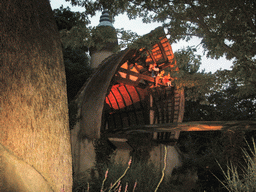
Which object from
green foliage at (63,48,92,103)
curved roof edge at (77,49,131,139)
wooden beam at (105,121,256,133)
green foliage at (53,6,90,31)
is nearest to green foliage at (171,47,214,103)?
wooden beam at (105,121,256,133)

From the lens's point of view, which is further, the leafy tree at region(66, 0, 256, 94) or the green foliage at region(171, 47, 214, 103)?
the green foliage at region(171, 47, 214, 103)

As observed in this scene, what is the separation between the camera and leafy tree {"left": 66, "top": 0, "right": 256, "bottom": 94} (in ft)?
15.5

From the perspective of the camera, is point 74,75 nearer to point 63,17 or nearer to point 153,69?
point 63,17

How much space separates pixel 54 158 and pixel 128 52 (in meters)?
7.01

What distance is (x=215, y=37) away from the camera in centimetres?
484

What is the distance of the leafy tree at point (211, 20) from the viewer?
4.73 m

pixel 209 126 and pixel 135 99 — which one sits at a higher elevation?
pixel 135 99

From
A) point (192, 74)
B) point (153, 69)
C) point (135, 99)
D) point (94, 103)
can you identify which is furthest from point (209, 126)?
point (135, 99)

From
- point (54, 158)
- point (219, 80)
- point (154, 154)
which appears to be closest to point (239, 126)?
point (219, 80)

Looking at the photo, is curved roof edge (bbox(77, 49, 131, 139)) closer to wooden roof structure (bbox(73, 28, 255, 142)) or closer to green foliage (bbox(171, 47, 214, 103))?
wooden roof structure (bbox(73, 28, 255, 142))

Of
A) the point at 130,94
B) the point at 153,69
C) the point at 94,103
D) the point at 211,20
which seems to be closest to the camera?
the point at 211,20

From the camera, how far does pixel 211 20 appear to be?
512 centimetres

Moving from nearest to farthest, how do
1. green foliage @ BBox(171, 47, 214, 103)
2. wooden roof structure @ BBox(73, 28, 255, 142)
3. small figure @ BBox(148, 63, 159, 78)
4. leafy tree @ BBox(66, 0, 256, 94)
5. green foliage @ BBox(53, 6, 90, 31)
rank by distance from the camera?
leafy tree @ BBox(66, 0, 256, 94) → green foliage @ BBox(171, 47, 214, 103) → wooden roof structure @ BBox(73, 28, 255, 142) → small figure @ BBox(148, 63, 159, 78) → green foliage @ BBox(53, 6, 90, 31)

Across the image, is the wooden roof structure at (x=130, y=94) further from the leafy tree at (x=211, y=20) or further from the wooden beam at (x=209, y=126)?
the wooden beam at (x=209, y=126)
